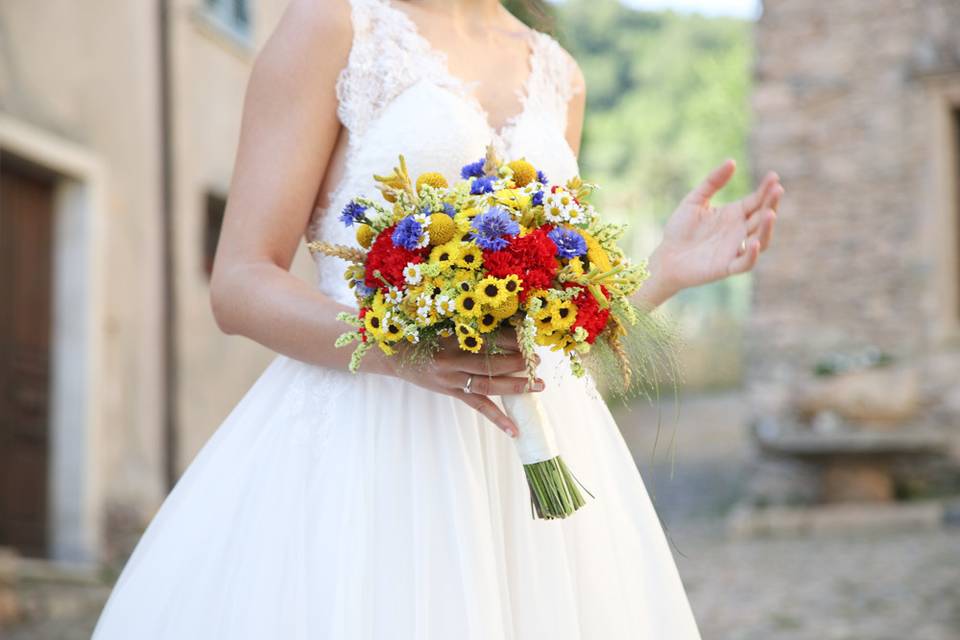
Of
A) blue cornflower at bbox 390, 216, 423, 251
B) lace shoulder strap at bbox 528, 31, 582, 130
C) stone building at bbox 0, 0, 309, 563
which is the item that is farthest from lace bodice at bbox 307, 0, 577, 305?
stone building at bbox 0, 0, 309, 563

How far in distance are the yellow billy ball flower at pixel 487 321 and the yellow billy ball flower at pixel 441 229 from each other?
0.12m

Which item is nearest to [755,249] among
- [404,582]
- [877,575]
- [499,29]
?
[499,29]

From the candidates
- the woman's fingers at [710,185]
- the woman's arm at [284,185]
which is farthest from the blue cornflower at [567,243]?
the woman's fingers at [710,185]

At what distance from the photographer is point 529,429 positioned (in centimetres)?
174


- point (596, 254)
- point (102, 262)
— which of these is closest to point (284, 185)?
point (596, 254)

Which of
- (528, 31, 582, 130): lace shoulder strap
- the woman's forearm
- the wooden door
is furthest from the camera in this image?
the wooden door

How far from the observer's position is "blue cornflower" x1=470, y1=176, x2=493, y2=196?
66.4 inches

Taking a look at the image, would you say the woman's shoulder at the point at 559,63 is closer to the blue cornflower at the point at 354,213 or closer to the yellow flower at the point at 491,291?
the blue cornflower at the point at 354,213

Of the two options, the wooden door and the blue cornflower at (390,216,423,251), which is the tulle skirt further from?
the wooden door

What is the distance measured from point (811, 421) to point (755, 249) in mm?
9555

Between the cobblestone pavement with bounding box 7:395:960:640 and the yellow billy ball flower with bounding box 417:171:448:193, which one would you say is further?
the cobblestone pavement with bounding box 7:395:960:640

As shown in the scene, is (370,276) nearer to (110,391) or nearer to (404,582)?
(404,582)

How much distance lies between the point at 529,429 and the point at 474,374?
14 centimetres

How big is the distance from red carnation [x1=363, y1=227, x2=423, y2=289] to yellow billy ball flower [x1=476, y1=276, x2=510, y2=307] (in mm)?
105
